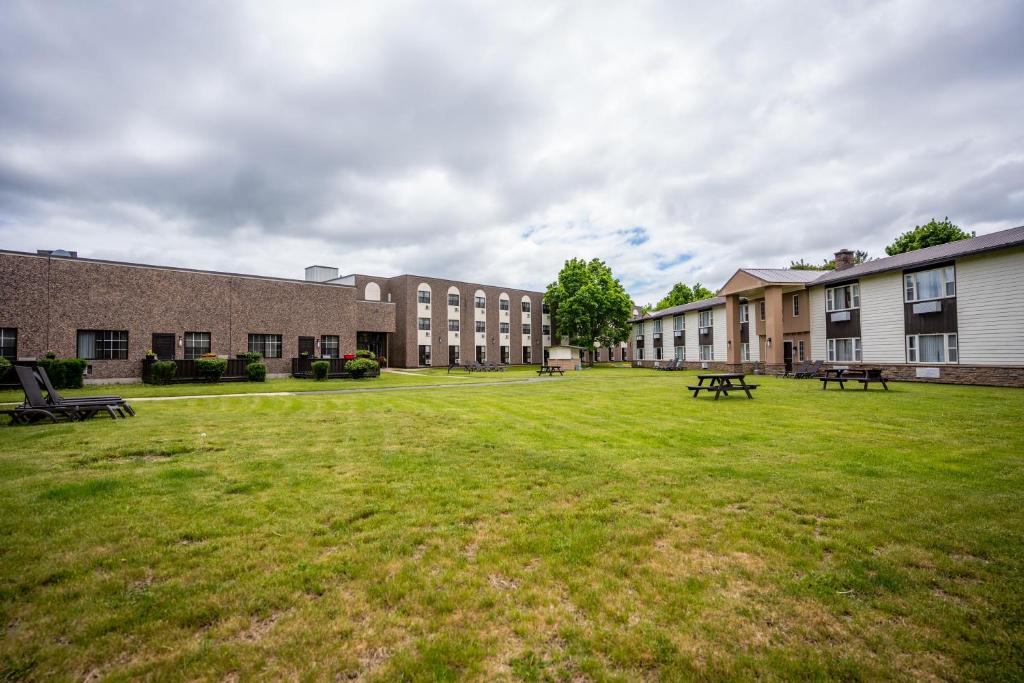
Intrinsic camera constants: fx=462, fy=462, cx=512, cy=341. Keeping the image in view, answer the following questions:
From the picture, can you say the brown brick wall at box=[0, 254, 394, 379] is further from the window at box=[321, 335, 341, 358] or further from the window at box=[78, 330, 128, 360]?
the window at box=[321, 335, 341, 358]

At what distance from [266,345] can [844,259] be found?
4166cm

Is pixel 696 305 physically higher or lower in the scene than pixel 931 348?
higher

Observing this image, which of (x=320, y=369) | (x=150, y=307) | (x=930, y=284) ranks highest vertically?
(x=930, y=284)

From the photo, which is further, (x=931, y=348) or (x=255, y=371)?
(x=255, y=371)

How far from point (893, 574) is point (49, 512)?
771cm

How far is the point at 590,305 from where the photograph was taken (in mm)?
56812

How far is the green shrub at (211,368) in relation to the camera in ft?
79.5

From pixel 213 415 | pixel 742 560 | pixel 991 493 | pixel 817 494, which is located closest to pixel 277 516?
pixel 742 560

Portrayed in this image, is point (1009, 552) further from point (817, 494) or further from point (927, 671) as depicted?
point (927, 671)

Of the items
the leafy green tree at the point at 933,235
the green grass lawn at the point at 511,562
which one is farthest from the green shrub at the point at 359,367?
the leafy green tree at the point at 933,235

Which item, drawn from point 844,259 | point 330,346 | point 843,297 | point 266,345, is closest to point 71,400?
point 266,345

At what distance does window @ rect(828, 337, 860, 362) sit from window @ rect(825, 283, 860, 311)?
2216 millimetres

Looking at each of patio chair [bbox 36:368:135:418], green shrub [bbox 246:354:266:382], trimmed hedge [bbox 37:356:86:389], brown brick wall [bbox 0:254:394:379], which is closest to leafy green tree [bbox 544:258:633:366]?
brown brick wall [bbox 0:254:394:379]

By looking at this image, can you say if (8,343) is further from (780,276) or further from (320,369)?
(780,276)
